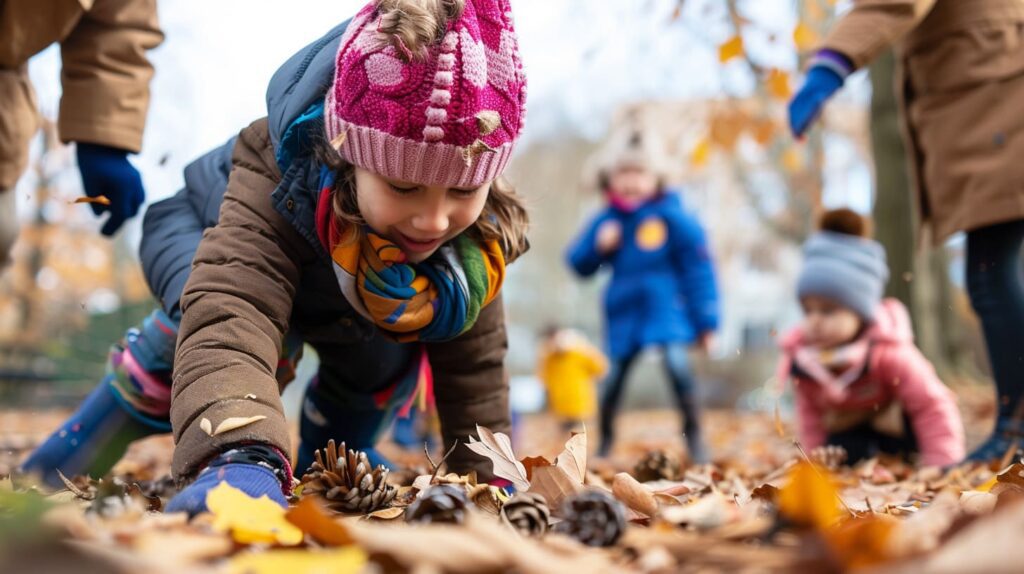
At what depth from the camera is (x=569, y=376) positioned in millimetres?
10203

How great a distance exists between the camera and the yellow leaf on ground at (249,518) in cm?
133

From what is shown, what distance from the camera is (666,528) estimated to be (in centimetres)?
139

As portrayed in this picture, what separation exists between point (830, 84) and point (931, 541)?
2310mm

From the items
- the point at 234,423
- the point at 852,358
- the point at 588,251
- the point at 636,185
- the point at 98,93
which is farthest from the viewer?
the point at 588,251

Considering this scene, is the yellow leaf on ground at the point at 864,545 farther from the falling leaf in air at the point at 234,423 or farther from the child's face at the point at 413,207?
the child's face at the point at 413,207

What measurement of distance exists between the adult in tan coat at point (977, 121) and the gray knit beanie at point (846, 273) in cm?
107

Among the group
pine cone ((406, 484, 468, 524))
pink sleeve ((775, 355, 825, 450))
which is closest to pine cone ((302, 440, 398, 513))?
pine cone ((406, 484, 468, 524))

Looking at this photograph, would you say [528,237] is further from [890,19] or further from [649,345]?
[649,345]

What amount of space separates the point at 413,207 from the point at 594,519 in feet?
2.91

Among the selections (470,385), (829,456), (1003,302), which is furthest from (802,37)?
(470,385)

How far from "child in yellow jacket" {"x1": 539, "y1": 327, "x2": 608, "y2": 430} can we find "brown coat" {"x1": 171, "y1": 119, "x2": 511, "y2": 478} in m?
7.37

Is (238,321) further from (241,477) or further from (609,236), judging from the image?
(609,236)

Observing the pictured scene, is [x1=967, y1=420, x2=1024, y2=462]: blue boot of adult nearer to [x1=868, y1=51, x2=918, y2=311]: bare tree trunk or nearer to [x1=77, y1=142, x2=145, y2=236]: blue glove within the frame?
[x1=868, y1=51, x2=918, y2=311]: bare tree trunk

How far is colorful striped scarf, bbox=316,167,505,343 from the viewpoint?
6.91 ft
